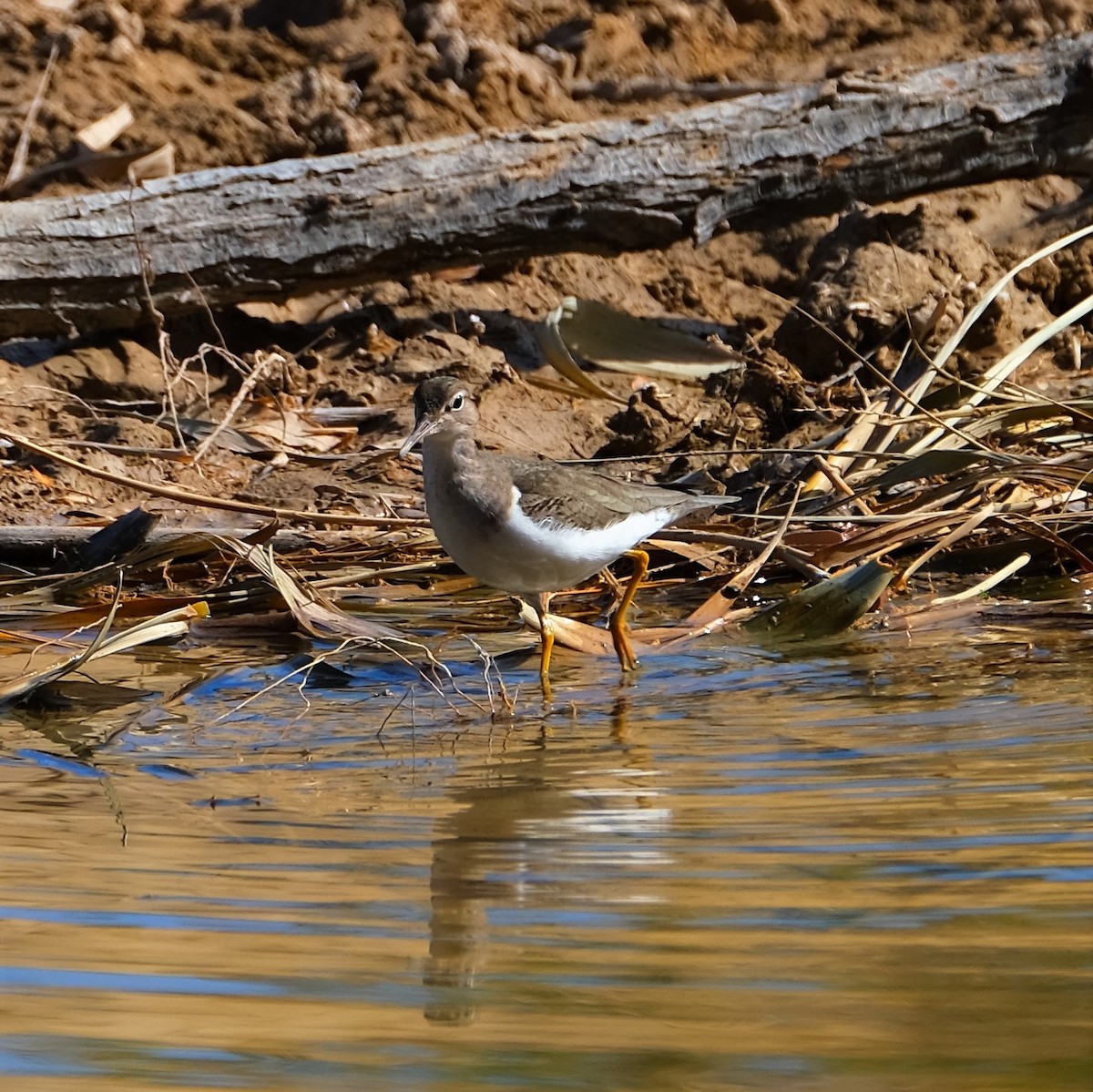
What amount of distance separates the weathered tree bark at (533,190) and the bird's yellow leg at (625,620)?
7.87ft

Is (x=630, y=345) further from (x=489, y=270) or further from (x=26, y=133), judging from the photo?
(x=26, y=133)

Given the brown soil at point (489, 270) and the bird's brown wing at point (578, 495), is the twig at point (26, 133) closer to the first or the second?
the brown soil at point (489, 270)

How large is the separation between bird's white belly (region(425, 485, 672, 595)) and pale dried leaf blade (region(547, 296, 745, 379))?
280 centimetres

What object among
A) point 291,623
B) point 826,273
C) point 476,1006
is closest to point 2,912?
point 476,1006

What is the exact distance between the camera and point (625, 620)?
5605mm

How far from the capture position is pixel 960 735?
3.88m

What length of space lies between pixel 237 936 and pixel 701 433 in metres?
4.78

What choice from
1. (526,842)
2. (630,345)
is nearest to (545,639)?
(526,842)

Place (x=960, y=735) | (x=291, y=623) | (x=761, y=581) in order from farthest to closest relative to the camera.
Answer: (x=761, y=581)
(x=291, y=623)
(x=960, y=735)

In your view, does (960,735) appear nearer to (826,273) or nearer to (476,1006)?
(476,1006)

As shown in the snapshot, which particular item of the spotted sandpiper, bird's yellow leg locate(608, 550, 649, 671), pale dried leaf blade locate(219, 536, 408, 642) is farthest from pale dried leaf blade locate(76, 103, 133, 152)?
bird's yellow leg locate(608, 550, 649, 671)

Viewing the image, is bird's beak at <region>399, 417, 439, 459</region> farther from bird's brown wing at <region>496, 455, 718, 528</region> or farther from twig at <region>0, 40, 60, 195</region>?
twig at <region>0, 40, 60, 195</region>

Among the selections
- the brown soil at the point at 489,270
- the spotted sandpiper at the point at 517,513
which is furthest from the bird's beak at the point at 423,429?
the brown soil at the point at 489,270

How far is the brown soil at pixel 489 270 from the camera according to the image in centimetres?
729
